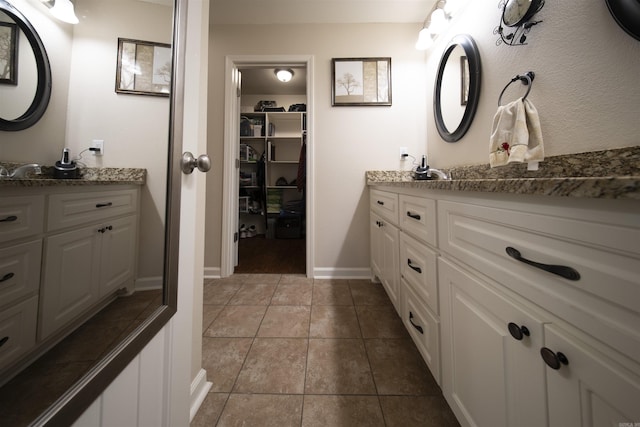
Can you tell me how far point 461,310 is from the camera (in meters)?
0.64

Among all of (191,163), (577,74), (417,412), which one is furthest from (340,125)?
(417,412)

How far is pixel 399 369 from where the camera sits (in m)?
0.97

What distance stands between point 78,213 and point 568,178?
0.76 meters

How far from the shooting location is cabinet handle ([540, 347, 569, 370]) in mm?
374

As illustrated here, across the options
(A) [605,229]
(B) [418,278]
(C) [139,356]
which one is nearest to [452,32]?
(B) [418,278]

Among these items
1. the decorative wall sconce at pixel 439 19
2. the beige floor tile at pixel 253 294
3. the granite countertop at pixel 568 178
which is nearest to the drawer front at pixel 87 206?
the granite countertop at pixel 568 178

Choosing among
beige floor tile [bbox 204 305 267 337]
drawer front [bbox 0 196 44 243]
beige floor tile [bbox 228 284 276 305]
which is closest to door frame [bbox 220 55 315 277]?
beige floor tile [bbox 228 284 276 305]

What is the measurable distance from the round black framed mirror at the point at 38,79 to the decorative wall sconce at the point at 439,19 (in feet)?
7.03

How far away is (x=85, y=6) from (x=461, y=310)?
103 cm

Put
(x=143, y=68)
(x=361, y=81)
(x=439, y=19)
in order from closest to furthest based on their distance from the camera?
(x=143, y=68) → (x=439, y=19) → (x=361, y=81)

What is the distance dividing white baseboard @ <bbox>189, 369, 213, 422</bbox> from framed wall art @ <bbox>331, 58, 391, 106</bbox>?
210cm

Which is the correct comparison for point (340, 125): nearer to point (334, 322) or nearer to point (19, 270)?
point (334, 322)

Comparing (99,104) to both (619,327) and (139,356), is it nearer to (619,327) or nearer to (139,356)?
(139,356)

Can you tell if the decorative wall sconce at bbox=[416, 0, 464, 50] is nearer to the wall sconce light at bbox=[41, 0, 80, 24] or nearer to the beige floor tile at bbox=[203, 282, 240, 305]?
the wall sconce light at bbox=[41, 0, 80, 24]
